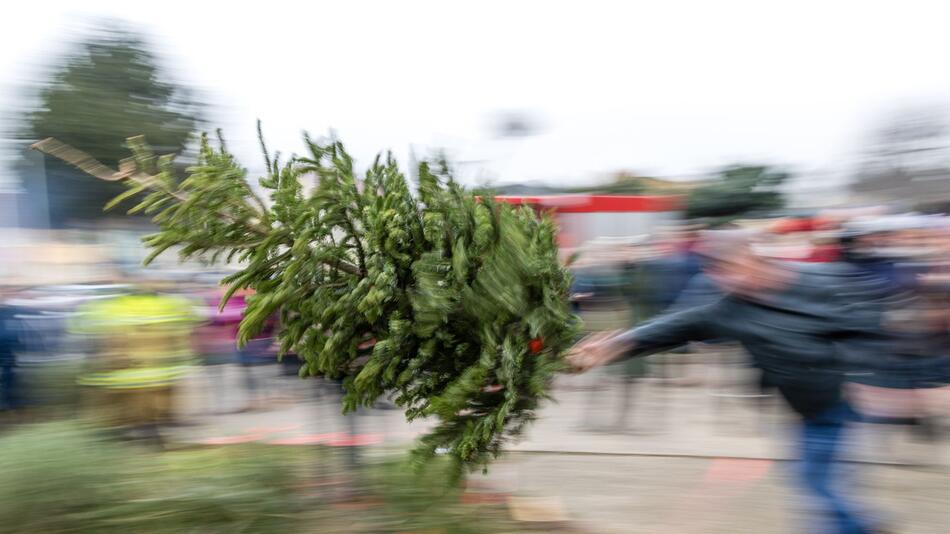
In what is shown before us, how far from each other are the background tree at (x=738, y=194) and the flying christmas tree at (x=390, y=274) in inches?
156

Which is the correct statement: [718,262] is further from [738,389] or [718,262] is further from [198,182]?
[738,389]

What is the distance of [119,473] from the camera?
3.37 m

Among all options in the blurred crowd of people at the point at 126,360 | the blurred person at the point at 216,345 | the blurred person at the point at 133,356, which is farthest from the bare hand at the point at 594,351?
the blurred person at the point at 216,345

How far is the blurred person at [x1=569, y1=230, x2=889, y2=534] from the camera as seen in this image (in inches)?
134

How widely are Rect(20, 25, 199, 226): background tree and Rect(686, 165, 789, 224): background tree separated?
12118 millimetres

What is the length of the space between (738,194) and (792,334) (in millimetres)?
4753

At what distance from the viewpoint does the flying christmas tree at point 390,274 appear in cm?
295

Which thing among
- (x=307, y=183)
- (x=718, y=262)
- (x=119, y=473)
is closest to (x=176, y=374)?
(x=119, y=473)

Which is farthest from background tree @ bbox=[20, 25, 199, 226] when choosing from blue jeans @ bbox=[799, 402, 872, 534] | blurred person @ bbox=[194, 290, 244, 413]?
blue jeans @ bbox=[799, 402, 872, 534]

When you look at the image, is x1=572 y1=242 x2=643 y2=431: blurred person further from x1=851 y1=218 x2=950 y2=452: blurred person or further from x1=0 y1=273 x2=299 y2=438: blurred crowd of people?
x1=0 y1=273 x2=299 y2=438: blurred crowd of people

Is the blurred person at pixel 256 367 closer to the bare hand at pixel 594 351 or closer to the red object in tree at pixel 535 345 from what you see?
the bare hand at pixel 594 351

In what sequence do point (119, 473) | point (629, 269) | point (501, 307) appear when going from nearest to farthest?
point (501, 307), point (119, 473), point (629, 269)

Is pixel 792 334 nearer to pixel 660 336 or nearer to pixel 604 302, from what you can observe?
pixel 660 336

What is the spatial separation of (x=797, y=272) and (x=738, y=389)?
4394 mm
